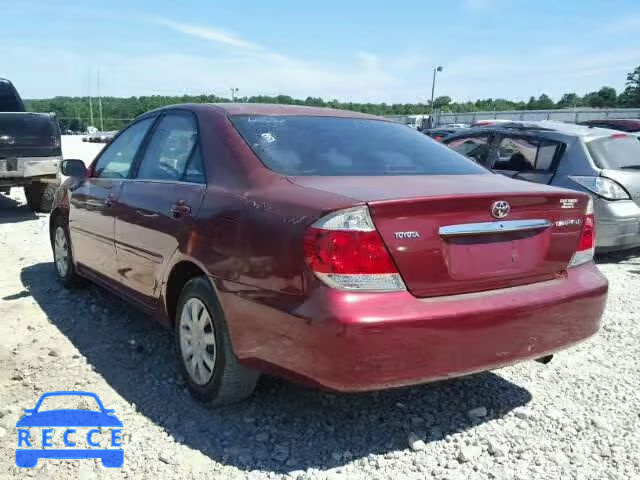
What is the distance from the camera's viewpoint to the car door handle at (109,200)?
3972 millimetres

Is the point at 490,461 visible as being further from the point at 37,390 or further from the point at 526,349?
the point at 37,390

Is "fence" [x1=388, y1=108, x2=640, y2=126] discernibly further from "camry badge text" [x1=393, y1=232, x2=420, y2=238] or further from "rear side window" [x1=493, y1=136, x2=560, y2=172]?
"camry badge text" [x1=393, y1=232, x2=420, y2=238]

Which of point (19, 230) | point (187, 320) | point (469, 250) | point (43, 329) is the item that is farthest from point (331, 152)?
point (19, 230)

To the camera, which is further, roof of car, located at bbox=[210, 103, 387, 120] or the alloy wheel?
roof of car, located at bbox=[210, 103, 387, 120]

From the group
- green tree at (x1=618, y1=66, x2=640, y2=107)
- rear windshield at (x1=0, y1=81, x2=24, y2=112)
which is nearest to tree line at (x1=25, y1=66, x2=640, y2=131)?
green tree at (x1=618, y1=66, x2=640, y2=107)

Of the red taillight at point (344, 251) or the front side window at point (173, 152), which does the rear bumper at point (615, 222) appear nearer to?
the front side window at point (173, 152)

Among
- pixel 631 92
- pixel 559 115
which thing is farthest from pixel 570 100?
pixel 559 115

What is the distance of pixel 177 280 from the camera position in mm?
3283

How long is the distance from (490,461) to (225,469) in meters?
1.15

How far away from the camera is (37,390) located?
10.6ft

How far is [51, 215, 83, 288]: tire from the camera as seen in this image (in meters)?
4.99

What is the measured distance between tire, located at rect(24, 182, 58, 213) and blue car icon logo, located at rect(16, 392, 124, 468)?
23.0 ft

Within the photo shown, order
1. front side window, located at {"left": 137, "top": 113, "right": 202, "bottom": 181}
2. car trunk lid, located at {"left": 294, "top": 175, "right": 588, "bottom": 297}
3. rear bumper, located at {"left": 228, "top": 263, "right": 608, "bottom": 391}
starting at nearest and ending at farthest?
rear bumper, located at {"left": 228, "top": 263, "right": 608, "bottom": 391} < car trunk lid, located at {"left": 294, "top": 175, "right": 588, "bottom": 297} < front side window, located at {"left": 137, "top": 113, "right": 202, "bottom": 181}

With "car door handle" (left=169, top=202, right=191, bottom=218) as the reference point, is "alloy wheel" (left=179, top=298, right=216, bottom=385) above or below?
below
